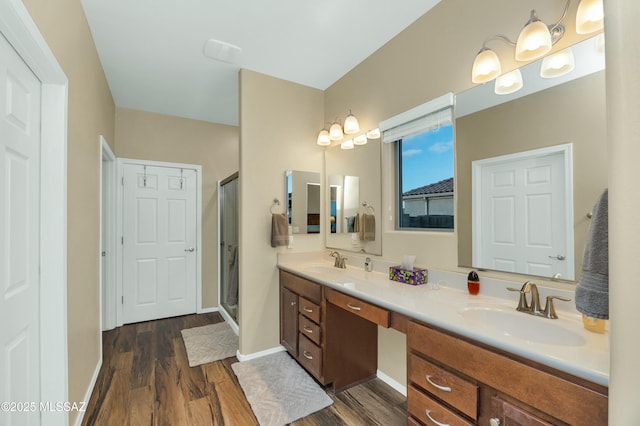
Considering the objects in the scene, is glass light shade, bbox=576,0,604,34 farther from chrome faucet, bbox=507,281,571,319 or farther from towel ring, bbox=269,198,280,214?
towel ring, bbox=269,198,280,214

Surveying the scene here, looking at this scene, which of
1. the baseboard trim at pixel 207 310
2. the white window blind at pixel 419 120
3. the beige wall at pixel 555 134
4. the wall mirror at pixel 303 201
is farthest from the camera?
the baseboard trim at pixel 207 310

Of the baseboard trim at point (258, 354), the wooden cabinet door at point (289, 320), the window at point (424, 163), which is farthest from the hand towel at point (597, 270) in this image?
the baseboard trim at point (258, 354)

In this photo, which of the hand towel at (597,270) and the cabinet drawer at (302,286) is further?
the cabinet drawer at (302,286)

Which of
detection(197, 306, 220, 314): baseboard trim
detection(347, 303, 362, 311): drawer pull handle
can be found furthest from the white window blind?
detection(197, 306, 220, 314): baseboard trim

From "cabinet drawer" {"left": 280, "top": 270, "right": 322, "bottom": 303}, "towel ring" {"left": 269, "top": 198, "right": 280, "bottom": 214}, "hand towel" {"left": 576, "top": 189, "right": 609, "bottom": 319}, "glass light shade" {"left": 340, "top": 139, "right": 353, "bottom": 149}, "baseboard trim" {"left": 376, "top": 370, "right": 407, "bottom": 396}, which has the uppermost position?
"glass light shade" {"left": 340, "top": 139, "right": 353, "bottom": 149}

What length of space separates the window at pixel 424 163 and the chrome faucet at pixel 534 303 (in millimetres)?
550

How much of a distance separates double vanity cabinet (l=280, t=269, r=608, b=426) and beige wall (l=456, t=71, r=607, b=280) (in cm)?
61

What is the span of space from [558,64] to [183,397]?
9.74 feet

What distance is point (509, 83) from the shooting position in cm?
145

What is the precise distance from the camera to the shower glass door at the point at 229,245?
117 inches

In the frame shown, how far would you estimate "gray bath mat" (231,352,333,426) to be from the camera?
1.79m

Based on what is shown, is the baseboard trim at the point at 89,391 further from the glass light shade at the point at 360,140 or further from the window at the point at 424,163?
the glass light shade at the point at 360,140

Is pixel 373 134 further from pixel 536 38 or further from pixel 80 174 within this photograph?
pixel 80 174

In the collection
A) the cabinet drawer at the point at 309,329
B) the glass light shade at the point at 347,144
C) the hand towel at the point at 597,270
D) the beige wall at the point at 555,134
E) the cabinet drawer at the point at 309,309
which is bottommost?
the cabinet drawer at the point at 309,329
